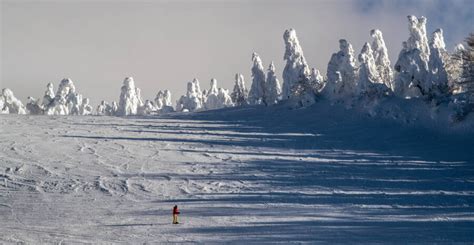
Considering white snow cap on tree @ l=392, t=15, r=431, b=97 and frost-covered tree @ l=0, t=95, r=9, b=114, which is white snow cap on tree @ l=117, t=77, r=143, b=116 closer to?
frost-covered tree @ l=0, t=95, r=9, b=114

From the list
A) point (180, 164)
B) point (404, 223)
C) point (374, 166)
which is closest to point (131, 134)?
point (180, 164)

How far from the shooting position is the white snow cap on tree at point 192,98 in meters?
99.9

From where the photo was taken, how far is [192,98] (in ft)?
332

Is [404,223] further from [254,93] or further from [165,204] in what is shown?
[254,93]

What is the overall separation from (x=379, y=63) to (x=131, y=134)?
41.6 meters

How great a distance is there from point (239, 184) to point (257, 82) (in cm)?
5463

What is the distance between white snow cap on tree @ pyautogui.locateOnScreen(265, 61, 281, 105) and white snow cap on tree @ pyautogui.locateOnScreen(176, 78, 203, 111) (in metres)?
27.4

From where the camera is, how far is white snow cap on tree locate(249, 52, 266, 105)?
7381 centimetres

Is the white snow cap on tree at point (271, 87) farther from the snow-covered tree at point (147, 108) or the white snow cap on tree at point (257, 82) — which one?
the snow-covered tree at point (147, 108)

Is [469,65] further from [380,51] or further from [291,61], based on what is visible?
[291,61]

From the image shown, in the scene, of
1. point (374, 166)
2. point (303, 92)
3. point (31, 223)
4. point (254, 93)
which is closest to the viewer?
point (31, 223)

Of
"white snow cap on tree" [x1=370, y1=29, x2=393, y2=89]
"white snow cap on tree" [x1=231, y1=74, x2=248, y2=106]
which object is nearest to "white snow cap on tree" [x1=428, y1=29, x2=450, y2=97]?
"white snow cap on tree" [x1=370, y1=29, x2=393, y2=89]

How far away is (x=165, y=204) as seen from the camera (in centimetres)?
Answer: 1789

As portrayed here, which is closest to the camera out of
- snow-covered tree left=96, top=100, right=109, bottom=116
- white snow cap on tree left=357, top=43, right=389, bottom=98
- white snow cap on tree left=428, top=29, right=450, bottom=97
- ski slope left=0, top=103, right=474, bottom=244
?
ski slope left=0, top=103, right=474, bottom=244
